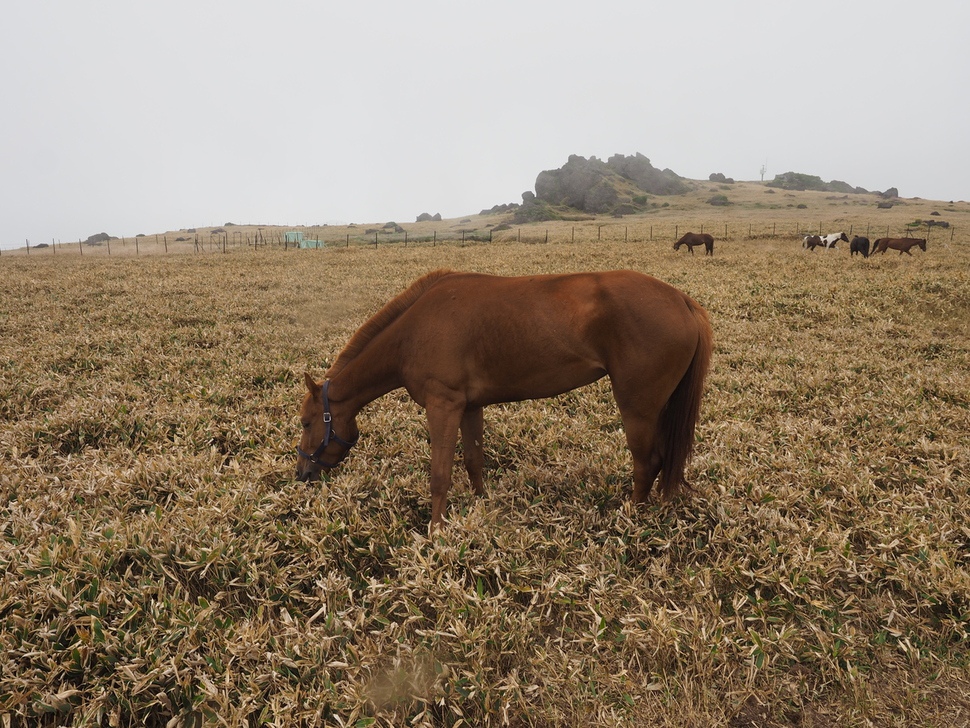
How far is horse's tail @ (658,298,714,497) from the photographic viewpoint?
425cm

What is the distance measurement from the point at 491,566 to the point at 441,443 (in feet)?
3.54

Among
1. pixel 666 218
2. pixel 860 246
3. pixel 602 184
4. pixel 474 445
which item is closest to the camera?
pixel 474 445

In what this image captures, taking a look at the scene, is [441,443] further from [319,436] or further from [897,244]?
[897,244]

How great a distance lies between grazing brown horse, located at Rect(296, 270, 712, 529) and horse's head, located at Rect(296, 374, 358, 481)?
0.04 metres

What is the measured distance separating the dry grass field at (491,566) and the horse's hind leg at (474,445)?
199mm

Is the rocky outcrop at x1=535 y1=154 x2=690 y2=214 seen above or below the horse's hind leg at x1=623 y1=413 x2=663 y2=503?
above

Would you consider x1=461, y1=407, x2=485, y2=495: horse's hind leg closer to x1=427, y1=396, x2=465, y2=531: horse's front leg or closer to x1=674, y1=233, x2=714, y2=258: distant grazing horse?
x1=427, y1=396, x2=465, y2=531: horse's front leg

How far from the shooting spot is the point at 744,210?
78.4m

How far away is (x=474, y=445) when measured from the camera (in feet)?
15.9

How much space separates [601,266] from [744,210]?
232 feet

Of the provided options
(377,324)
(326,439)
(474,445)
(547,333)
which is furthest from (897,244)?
(326,439)

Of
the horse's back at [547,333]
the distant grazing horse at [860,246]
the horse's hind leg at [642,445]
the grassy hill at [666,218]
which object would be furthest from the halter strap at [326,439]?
the grassy hill at [666,218]

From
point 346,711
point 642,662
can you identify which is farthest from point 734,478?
point 346,711

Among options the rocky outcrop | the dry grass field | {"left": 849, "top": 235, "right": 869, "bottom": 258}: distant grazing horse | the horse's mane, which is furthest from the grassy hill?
the horse's mane
